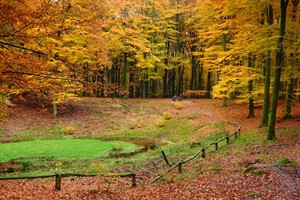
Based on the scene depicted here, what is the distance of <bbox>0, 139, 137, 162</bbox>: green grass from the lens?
18969 millimetres

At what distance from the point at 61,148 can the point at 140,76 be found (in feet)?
90.1

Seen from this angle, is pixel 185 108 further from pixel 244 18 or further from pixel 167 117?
pixel 244 18

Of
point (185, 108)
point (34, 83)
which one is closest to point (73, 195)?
point (34, 83)

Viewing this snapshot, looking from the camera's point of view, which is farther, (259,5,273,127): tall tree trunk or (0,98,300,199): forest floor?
(259,5,273,127): tall tree trunk

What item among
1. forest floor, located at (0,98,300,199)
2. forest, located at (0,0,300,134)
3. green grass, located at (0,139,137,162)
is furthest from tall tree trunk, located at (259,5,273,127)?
green grass, located at (0,139,137,162)

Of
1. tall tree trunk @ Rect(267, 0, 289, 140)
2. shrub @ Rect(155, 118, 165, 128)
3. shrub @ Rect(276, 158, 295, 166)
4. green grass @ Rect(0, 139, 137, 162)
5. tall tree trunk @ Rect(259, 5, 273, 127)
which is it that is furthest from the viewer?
shrub @ Rect(155, 118, 165, 128)

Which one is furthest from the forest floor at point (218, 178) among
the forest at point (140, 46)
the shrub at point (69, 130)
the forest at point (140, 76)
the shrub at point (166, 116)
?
the shrub at point (166, 116)

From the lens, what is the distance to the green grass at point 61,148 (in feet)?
62.2

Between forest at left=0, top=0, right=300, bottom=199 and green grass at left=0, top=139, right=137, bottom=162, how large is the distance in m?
0.31

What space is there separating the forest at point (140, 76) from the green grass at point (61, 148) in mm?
305

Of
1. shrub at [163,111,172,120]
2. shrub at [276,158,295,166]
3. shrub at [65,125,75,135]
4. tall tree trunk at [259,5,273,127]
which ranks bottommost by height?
shrub at [65,125,75,135]

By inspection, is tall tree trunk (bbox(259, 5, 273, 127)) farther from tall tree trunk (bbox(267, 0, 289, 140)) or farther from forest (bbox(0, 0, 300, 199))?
tall tree trunk (bbox(267, 0, 289, 140))

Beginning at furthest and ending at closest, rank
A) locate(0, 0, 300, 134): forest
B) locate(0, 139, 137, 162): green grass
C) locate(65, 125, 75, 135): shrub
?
locate(65, 125, 75, 135): shrub → locate(0, 139, 137, 162): green grass → locate(0, 0, 300, 134): forest

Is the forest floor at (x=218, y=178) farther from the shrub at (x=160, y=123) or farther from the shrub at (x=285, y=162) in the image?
the shrub at (x=160, y=123)
